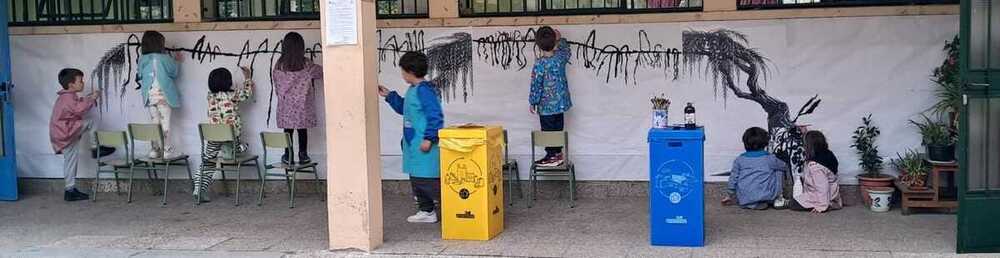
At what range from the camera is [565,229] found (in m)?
8.90

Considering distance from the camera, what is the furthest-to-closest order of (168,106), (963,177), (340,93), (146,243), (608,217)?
(168,106) → (608,217) → (146,243) → (340,93) → (963,177)

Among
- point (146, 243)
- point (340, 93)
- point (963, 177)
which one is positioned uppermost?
point (340, 93)

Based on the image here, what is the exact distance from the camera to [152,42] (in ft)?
36.2

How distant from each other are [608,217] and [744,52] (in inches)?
82.6

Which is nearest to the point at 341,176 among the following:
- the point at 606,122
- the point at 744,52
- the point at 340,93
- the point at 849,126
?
the point at 340,93

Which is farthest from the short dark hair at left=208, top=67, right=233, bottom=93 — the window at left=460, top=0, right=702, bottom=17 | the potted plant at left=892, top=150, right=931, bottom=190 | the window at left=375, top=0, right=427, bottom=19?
the potted plant at left=892, top=150, right=931, bottom=190

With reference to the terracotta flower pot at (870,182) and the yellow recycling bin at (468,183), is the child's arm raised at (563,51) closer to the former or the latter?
the yellow recycling bin at (468,183)

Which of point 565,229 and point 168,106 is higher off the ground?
point 168,106

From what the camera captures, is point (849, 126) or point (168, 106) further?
point (168, 106)

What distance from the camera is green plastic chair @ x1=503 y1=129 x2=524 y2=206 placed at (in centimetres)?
1038

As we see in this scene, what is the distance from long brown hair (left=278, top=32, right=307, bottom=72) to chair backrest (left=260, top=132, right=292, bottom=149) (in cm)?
66

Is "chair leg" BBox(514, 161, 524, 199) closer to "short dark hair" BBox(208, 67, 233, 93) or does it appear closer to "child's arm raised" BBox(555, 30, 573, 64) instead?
"child's arm raised" BBox(555, 30, 573, 64)

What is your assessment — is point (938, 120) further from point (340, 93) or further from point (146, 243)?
point (146, 243)

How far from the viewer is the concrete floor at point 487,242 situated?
7.97 metres
